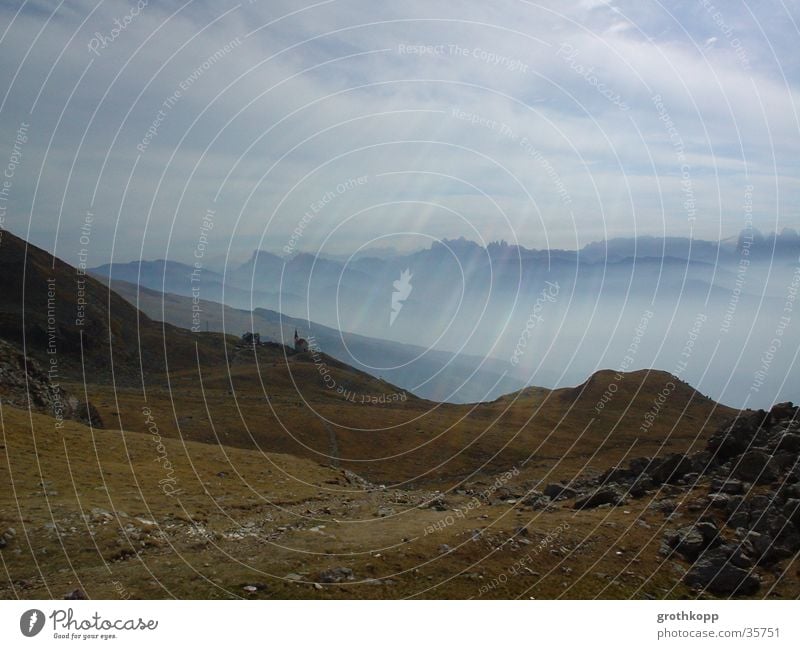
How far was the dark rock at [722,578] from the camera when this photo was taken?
3003 cm

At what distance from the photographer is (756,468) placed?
39.4 meters

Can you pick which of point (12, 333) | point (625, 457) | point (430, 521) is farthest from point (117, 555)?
point (12, 333)

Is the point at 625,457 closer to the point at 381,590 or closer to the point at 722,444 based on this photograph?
the point at 722,444

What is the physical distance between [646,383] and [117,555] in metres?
109

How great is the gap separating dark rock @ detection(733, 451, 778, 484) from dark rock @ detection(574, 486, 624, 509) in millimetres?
7367

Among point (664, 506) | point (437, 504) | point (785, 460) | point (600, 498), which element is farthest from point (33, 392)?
point (785, 460)

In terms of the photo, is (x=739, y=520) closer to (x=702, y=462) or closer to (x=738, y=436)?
(x=702, y=462)

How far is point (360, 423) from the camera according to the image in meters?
89.9

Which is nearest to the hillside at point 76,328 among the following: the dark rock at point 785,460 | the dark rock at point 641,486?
the dark rock at point 641,486

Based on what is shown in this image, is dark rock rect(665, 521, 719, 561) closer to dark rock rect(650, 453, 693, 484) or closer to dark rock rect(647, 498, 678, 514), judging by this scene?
dark rock rect(647, 498, 678, 514)

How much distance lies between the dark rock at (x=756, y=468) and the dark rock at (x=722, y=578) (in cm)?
980

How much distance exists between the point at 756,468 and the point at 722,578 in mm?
11800

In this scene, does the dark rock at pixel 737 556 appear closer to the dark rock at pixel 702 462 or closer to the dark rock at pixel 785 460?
the dark rock at pixel 785 460

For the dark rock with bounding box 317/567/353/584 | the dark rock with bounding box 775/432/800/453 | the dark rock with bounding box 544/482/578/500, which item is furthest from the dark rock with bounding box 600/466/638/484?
the dark rock with bounding box 317/567/353/584
